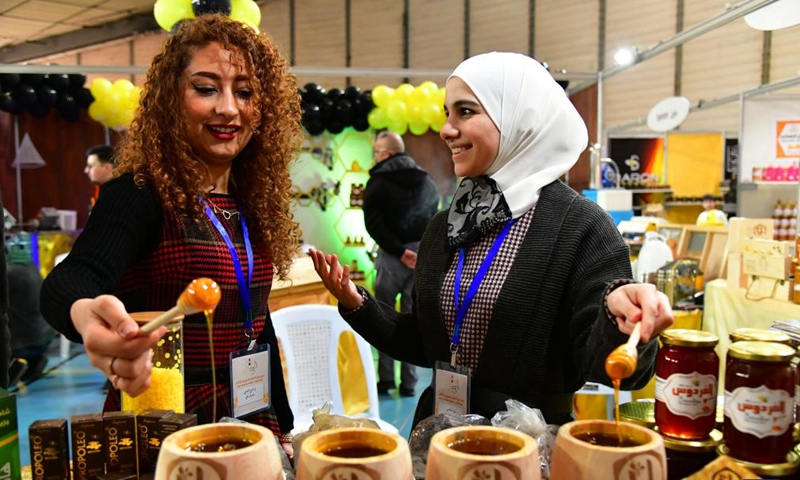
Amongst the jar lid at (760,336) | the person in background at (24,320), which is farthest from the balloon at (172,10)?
the jar lid at (760,336)

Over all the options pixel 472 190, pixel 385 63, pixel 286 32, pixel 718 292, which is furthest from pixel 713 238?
pixel 286 32

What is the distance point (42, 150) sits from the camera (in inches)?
305

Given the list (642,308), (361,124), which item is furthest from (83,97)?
(642,308)

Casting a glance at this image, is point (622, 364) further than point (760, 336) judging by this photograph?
No

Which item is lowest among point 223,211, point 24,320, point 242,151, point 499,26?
point 24,320

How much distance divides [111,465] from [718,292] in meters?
3.29

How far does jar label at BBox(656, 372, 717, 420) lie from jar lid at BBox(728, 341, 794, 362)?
0.07 meters

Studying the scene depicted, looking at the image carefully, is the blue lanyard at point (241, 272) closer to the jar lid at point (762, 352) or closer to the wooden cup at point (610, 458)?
the wooden cup at point (610, 458)

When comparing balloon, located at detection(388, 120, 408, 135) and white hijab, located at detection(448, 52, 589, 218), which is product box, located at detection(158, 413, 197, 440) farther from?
balloon, located at detection(388, 120, 408, 135)

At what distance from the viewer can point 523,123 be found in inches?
56.6

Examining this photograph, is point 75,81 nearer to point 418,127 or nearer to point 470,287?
point 418,127

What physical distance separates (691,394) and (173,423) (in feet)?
2.60

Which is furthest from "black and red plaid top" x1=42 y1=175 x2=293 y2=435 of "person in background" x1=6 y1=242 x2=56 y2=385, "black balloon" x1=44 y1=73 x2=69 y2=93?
"black balloon" x1=44 y1=73 x2=69 y2=93

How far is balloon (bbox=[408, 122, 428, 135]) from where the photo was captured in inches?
295
